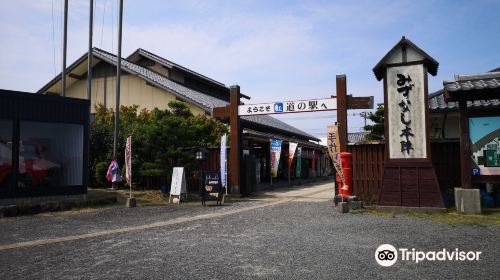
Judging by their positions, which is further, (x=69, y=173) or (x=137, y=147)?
(x=137, y=147)

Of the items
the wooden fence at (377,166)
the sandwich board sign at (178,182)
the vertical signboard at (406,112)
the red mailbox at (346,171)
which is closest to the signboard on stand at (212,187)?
the sandwich board sign at (178,182)

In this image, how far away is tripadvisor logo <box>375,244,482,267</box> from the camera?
5590 millimetres

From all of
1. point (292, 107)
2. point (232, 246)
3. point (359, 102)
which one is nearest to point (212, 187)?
point (292, 107)

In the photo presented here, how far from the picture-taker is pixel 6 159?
40.5 feet

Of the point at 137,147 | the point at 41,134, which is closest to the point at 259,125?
the point at 137,147

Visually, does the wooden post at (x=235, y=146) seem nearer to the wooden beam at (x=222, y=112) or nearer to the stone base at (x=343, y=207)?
the wooden beam at (x=222, y=112)

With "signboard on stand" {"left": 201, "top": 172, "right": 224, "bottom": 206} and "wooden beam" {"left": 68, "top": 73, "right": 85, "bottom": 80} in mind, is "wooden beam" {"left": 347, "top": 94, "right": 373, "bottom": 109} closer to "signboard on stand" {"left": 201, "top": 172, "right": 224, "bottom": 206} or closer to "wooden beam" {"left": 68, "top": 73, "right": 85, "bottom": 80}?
"signboard on stand" {"left": 201, "top": 172, "right": 224, "bottom": 206}

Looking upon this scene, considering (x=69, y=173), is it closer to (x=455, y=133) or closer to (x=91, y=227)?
(x=91, y=227)

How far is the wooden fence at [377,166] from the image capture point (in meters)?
12.4

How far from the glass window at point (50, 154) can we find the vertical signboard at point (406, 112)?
1141 cm

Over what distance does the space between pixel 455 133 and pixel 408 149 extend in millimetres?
6533

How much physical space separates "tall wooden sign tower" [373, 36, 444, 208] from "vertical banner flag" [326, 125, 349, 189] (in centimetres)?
143

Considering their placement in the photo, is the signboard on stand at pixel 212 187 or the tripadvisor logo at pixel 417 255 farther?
the signboard on stand at pixel 212 187

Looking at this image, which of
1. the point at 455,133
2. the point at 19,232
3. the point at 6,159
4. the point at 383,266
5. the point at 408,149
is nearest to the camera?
the point at 383,266
